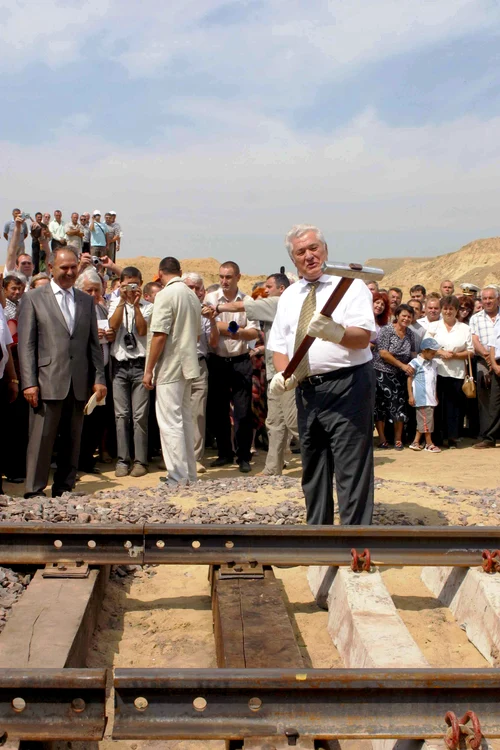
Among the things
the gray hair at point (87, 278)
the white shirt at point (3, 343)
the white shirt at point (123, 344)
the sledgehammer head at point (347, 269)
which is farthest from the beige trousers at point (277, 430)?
the sledgehammer head at point (347, 269)

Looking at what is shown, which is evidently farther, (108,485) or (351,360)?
(108,485)

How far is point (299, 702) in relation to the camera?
9.09 feet

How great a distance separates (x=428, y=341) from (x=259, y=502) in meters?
4.70

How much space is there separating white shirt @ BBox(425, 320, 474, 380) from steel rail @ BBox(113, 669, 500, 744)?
7.91 metres

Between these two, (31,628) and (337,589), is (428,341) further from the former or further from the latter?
(31,628)

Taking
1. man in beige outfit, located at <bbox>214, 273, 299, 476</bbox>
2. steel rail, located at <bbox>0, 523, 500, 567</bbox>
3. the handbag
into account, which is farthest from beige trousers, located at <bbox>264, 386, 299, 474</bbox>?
the handbag

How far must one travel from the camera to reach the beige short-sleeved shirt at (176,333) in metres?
7.36

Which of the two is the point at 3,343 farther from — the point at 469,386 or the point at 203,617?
the point at 469,386

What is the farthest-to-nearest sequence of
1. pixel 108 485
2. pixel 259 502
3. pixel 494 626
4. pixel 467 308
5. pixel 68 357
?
pixel 467 308
pixel 108 485
pixel 68 357
pixel 259 502
pixel 494 626

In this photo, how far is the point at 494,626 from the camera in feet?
12.8

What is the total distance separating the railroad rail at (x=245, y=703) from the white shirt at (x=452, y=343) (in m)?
7.93

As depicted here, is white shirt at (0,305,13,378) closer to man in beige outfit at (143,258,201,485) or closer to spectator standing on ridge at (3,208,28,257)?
man in beige outfit at (143,258,201,485)

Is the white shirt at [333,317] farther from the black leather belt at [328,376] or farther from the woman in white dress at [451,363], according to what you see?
the woman in white dress at [451,363]

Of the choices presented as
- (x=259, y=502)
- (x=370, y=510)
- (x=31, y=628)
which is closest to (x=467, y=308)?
(x=259, y=502)
